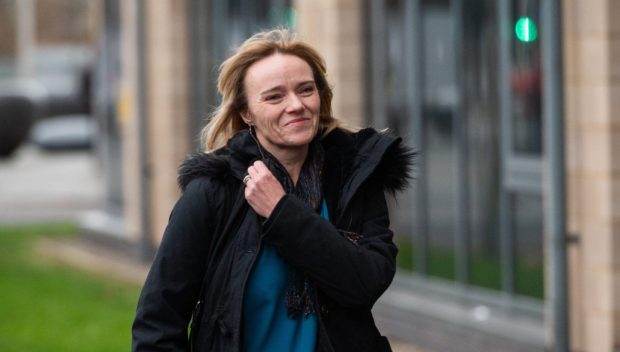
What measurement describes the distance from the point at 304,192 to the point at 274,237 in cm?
19

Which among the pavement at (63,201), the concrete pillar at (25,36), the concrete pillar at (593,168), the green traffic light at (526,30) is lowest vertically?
the pavement at (63,201)

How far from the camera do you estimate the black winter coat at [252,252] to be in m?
3.65

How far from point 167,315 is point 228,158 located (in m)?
0.41

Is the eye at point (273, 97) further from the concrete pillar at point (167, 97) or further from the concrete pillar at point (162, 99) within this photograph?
the concrete pillar at point (167, 97)

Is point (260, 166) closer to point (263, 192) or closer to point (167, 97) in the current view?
point (263, 192)

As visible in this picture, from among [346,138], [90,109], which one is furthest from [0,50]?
[346,138]

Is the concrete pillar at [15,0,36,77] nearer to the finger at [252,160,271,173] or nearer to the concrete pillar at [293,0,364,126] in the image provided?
the concrete pillar at [293,0,364,126]

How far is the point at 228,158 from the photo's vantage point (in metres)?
3.81

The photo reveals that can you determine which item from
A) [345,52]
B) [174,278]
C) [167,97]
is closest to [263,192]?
[174,278]

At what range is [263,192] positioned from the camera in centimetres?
369

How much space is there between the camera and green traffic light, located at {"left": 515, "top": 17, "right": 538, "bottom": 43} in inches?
369

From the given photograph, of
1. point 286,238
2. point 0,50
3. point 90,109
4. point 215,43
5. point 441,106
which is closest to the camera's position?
point 286,238

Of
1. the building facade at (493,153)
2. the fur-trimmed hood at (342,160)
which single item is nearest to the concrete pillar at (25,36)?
the building facade at (493,153)

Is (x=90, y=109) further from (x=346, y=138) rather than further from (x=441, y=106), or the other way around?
(x=346, y=138)
